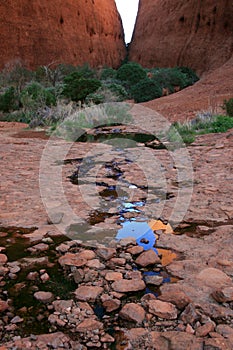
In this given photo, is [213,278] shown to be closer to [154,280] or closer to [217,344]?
[154,280]

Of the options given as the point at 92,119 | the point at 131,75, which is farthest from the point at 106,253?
the point at 131,75

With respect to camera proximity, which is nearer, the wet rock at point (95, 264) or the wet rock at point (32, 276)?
the wet rock at point (32, 276)

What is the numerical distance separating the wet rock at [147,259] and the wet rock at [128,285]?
195 millimetres

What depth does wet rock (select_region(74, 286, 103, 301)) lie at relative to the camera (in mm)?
1650

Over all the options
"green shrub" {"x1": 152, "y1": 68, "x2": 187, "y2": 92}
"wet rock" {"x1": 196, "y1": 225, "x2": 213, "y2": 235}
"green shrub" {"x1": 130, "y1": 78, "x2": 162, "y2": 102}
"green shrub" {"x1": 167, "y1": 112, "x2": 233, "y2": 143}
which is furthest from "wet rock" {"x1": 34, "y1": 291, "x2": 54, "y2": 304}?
"green shrub" {"x1": 152, "y1": 68, "x2": 187, "y2": 92}

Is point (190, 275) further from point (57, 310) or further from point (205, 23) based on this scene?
point (205, 23)

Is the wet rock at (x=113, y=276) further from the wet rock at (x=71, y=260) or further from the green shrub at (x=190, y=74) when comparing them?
the green shrub at (x=190, y=74)

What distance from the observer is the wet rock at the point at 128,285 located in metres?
1.72

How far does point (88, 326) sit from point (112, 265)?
1.78 ft

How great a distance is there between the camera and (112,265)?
1.96 metres

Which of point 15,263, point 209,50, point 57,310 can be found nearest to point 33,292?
point 57,310

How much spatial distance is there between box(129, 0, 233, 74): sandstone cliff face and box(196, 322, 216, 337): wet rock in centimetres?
2069

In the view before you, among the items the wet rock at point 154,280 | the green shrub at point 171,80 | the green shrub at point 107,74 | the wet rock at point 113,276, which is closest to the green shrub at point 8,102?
the green shrub at point 171,80

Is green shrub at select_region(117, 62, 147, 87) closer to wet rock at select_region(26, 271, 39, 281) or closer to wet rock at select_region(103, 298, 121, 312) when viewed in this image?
wet rock at select_region(26, 271, 39, 281)
